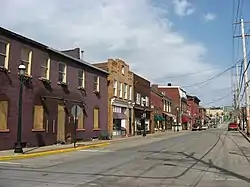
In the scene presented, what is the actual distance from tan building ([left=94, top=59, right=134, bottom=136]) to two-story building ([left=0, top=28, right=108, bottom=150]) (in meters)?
4.03

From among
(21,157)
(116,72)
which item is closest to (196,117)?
(116,72)

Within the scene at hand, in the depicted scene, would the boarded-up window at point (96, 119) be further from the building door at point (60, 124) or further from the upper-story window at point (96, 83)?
the building door at point (60, 124)

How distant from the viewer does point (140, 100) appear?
50.8 meters

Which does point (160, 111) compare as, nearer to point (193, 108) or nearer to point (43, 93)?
point (43, 93)

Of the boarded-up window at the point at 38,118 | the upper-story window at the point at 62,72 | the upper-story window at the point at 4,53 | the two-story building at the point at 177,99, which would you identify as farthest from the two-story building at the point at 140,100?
the two-story building at the point at 177,99

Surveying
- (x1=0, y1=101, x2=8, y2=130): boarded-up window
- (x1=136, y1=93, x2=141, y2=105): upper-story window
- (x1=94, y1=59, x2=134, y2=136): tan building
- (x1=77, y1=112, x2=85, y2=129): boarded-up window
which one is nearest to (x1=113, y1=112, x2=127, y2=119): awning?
(x1=94, y1=59, x2=134, y2=136): tan building

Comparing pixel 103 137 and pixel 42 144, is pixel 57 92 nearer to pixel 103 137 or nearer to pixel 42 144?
pixel 42 144

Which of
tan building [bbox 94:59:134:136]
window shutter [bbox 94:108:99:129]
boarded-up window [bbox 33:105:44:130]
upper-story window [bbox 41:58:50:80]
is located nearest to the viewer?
boarded-up window [bbox 33:105:44:130]

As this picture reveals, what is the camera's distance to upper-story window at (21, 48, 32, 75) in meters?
23.9

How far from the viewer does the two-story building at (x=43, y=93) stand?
22141 millimetres

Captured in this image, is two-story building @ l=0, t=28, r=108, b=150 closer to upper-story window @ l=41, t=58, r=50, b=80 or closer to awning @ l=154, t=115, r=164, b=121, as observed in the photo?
upper-story window @ l=41, t=58, r=50, b=80

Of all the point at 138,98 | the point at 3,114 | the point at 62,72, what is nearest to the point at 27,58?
the point at 3,114

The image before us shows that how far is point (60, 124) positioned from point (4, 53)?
26.1 ft

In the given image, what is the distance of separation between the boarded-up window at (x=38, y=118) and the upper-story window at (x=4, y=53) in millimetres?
4093
